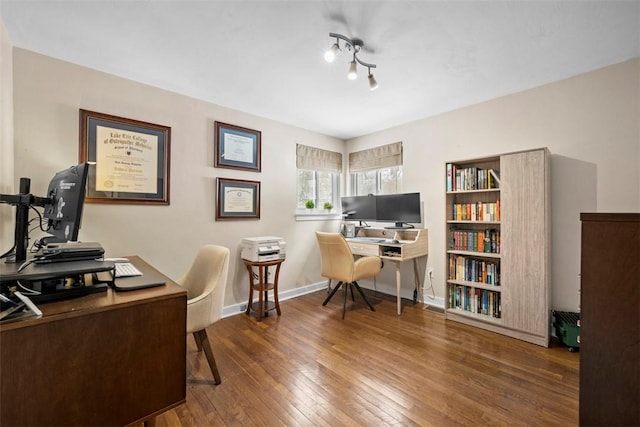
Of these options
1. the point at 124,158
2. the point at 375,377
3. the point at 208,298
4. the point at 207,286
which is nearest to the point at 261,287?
the point at 207,286

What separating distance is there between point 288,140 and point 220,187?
1.19 m

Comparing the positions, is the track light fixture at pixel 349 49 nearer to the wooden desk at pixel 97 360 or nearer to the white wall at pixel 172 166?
the white wall at pixel 172 166

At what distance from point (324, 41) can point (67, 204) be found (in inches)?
71.7

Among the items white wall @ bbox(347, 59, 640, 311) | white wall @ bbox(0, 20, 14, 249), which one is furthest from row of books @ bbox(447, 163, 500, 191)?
white wall @ bbox(0, 20, 14, 249)

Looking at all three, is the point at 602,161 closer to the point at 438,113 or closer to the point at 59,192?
the point at 438,113

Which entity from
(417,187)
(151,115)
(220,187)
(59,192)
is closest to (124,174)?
(151,115)

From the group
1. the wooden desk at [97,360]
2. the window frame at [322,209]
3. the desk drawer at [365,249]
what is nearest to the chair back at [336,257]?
the desk drawer at [365,249]

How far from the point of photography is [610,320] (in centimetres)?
78

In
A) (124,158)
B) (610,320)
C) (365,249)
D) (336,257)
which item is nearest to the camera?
(610,320)

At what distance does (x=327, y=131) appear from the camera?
3.99 metres

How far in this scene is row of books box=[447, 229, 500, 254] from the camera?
271 centimetres

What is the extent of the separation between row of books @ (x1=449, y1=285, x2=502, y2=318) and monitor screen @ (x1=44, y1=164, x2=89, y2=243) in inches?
126

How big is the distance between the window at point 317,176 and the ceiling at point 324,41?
114 cm

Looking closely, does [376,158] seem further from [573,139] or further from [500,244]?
[573,139]
